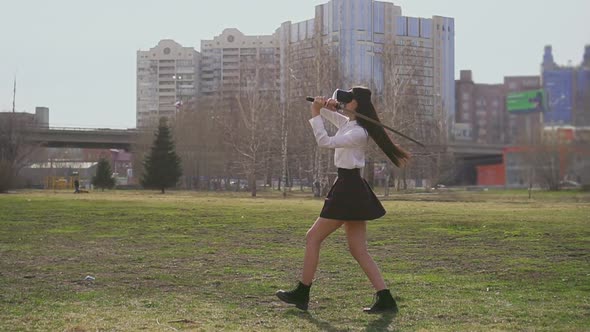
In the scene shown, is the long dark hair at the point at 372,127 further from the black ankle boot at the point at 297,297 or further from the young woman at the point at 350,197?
the black ankle boot at the point at 297,297

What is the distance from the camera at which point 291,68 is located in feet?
191

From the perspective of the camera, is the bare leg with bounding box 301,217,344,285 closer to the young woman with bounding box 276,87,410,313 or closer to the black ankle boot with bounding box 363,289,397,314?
the young woman with bounding box 276,87,410,313

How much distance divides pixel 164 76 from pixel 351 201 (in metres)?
162

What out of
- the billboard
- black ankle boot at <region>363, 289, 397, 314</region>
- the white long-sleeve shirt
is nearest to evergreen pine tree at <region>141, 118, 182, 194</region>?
the billboard

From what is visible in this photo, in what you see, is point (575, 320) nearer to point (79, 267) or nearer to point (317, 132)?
point (317, 132)

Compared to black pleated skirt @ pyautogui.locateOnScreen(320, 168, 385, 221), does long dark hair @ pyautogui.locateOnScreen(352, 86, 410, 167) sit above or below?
above

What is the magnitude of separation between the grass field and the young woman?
0.81 feet

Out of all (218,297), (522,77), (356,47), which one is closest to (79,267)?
(218,297)

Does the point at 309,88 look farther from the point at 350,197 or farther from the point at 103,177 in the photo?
the point at 350,197

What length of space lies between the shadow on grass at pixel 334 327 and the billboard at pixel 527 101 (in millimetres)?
75673

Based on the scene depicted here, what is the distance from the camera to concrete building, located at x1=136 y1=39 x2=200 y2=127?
527ft

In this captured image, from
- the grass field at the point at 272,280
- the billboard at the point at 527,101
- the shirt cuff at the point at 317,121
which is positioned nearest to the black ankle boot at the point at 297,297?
the grass field at the point at 272,280

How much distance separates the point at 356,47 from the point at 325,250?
184ft

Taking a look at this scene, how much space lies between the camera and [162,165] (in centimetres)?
6606
